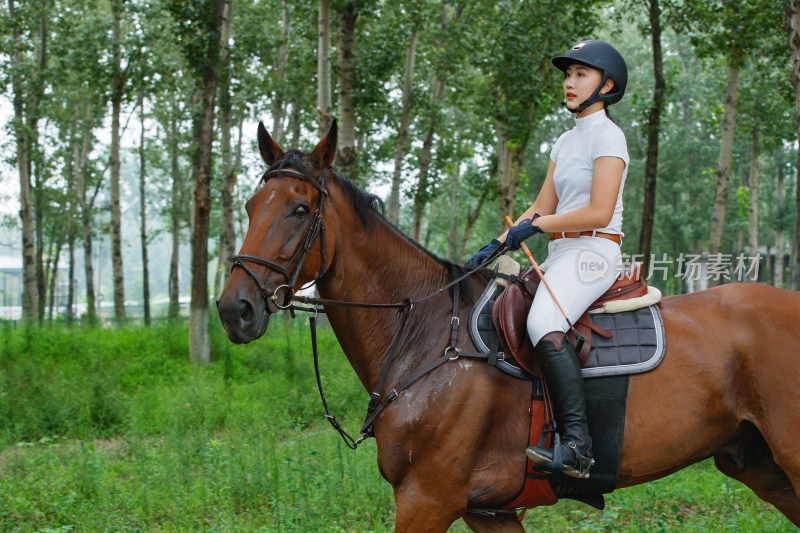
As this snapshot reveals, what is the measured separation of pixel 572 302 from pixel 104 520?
4417 mm

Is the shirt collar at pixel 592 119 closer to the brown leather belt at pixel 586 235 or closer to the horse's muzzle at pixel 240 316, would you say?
the brown leather belt at pixel 586 235

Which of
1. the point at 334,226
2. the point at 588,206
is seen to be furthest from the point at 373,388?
the point at 588,206

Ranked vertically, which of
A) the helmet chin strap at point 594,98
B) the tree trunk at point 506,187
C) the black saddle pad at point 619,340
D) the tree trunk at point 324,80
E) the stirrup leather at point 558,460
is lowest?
the stirrup leather at point 558,460

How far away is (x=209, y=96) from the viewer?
11.9 meters

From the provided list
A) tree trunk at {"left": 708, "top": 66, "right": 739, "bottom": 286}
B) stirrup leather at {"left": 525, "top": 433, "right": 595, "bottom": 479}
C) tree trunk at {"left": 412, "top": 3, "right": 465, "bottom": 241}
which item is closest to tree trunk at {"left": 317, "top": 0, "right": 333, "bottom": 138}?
stirrup leather at {"left": 525, "top": 433, "right": 595, "bottom": 479}

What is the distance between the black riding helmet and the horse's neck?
127 cm

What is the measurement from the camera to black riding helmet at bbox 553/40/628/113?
335 centimetres

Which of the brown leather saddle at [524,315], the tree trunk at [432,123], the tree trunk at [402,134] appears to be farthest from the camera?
the tree trunk at [432,123]

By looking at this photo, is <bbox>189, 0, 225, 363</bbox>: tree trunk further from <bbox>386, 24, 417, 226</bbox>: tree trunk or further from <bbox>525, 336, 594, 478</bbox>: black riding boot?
<bbox>525, 336, 594, 478</bbox>: black riding boot

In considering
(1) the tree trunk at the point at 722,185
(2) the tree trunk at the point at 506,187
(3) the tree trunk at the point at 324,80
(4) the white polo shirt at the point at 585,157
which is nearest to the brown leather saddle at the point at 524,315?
(4) the white polo shirt at the point at 585,157

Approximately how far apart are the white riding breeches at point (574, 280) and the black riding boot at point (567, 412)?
0.38 feet

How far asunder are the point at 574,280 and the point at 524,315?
32 centimetres

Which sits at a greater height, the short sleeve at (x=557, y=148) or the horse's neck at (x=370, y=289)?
the short sleeve at (x=557, y=148)

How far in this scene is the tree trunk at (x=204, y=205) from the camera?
1160 cm
